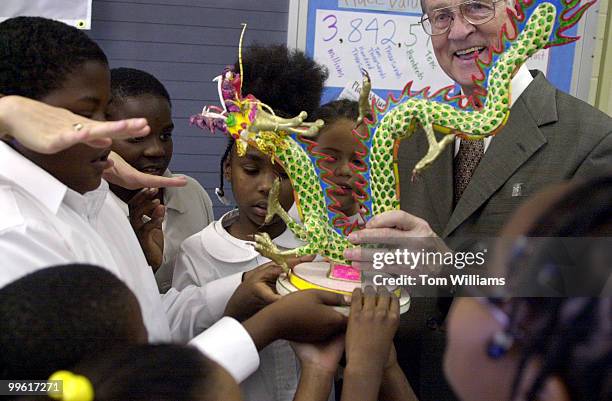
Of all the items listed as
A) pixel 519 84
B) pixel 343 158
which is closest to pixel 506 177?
pixel 519 84

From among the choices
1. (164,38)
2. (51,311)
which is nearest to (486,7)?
(51,311)

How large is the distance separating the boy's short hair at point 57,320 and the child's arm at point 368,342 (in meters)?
0.27

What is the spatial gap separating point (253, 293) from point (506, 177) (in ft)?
1.26

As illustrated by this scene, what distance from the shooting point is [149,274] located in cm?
78

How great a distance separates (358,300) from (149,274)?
11.2 inches

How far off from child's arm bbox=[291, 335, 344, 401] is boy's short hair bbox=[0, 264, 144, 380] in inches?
10.5

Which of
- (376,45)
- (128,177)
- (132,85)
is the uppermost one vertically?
(376,45)

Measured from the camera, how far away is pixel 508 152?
833mm

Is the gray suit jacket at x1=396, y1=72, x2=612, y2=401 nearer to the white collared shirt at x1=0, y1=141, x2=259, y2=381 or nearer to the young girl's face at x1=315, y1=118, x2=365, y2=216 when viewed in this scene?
the young girl's face at x1=315, y1=118, x2=365, y2=216

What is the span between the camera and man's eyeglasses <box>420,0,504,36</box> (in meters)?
0.81

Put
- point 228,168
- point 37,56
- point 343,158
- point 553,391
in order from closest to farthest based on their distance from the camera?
point 553,391 → point 37,56 → point 343,158 → point 228,168

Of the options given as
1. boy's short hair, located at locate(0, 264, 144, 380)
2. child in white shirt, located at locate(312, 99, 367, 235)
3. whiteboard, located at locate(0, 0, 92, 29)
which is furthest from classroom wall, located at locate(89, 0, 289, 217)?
boy's short hair, located at locate(0, 264, 144, 380)

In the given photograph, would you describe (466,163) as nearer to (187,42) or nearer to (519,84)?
(519,84)

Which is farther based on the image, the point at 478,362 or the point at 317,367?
the point at 317,367
